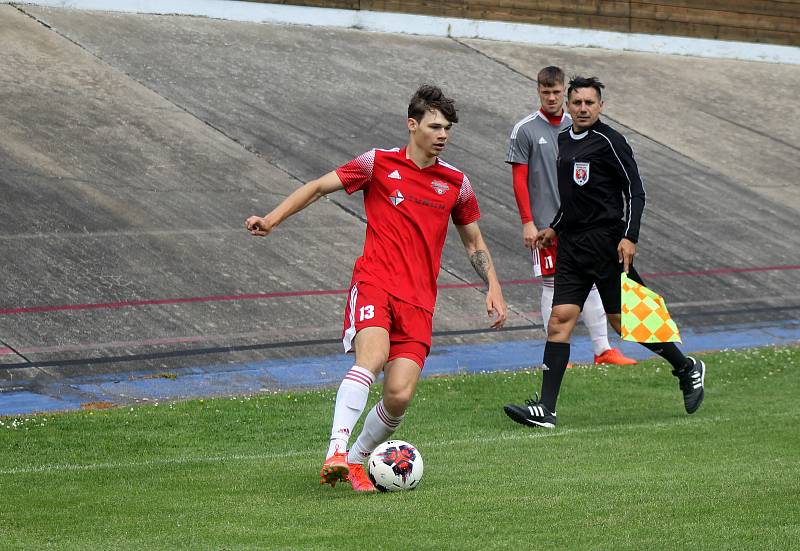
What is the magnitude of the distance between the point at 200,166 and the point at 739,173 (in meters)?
8.64

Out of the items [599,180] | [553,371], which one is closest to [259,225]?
[553,371]

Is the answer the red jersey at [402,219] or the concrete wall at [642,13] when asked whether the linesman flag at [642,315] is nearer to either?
the red jersey at [402,219]

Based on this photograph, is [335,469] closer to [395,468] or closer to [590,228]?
[395,468]

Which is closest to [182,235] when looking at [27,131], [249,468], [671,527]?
[27,131]

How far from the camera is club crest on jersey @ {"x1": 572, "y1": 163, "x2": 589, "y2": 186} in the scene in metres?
9.10

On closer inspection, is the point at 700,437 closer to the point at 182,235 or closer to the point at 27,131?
the point at 182,235

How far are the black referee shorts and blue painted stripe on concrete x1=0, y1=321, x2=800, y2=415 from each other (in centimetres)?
227

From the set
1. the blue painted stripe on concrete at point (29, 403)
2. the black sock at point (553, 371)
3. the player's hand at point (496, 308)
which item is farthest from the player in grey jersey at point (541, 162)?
the blue painted stripe on concrete at point (29, 403)

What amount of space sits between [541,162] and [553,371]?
85.8 inches

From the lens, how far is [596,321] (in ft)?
36.6

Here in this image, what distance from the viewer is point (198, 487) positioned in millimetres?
6812

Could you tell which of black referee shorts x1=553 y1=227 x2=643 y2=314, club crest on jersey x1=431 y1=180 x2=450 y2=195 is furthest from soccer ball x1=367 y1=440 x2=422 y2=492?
black referee shorts x1=553 y1=227 x2=643 y2=314

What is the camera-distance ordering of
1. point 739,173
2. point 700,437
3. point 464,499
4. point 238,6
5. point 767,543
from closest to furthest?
point 767,543, point 464,499, point 700,437, point 739,173, point 238,6

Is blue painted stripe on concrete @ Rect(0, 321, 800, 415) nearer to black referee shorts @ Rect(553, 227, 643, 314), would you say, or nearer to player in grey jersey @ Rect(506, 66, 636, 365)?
player in grey jersey @ Rect(506, 66, 636, 365)
